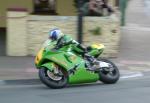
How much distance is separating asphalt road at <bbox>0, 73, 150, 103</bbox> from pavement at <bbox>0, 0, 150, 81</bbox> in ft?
2.74

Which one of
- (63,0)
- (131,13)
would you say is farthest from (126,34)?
(131,13)

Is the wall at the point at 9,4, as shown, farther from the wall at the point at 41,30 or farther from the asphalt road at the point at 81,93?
the asphalt road at the point at 81,93

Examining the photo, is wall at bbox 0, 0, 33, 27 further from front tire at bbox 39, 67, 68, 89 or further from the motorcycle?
front tire at bbox 39, 67, 68, 89

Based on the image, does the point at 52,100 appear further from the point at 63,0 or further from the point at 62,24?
the point at 63,0

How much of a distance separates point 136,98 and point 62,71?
208cm

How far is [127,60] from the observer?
15.8m

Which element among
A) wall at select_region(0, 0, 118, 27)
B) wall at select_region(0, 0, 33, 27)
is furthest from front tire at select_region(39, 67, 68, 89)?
wall at select_region(0, 0, 33, 27)

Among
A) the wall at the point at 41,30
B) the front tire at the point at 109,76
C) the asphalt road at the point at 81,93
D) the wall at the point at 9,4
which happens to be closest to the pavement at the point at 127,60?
the wall at the point at 41,30

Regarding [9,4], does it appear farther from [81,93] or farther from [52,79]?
[81,93]

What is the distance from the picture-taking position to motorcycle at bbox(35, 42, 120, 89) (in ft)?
38.5

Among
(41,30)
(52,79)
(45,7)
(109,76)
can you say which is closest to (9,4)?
(45,7)

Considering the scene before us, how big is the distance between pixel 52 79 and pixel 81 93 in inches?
36.5

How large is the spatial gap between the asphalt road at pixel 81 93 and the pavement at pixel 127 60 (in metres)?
0.83

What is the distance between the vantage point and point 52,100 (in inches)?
400
